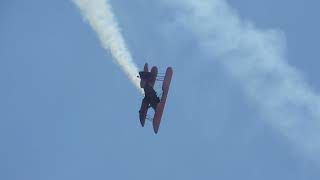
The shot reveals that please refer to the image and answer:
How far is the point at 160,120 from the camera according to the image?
8125 centimetres

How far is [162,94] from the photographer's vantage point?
268ft

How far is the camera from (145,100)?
8212 centimetres

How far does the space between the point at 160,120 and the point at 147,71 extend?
360 cm

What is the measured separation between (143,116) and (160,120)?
156cm

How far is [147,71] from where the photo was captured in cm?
8219

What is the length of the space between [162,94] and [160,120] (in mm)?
1846

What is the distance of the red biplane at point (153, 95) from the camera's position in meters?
81.4

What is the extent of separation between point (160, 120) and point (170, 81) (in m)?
2.93

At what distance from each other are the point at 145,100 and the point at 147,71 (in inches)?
79.0

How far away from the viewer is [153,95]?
81.8 meters

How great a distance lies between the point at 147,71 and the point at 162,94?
1943mm

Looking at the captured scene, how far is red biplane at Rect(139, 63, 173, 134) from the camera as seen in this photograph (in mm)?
81375
